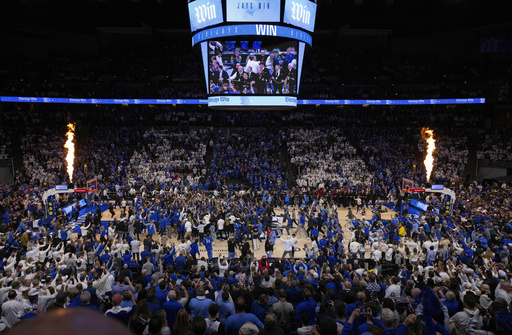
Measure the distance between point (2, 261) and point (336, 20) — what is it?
34.4 metres

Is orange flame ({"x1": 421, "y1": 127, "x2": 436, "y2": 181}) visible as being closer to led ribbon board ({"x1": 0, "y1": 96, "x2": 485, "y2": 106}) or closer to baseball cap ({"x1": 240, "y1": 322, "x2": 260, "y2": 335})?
led ribbon board ({"x1": 0, "y1": 96, "x2": 485, "y2": 106})

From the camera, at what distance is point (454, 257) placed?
11.4 metres

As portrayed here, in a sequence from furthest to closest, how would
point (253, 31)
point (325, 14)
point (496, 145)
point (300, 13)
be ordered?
point (325, 14)
point (496, 145)
point (300, 13)
point (253, 31)

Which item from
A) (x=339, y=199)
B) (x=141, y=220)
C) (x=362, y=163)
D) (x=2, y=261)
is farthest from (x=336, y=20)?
(x=2, y=261)

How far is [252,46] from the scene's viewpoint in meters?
22.2

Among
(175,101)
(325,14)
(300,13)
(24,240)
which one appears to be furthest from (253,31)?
(325,14)

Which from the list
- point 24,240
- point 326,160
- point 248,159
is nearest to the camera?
point 24,240

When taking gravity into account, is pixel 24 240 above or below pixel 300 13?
below

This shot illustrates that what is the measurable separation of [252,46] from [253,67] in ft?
4.40

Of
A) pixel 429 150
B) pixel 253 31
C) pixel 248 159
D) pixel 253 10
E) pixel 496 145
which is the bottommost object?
pixel 248 159

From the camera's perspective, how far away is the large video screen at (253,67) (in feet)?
73.5

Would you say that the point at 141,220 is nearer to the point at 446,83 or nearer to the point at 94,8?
the point at 94,8

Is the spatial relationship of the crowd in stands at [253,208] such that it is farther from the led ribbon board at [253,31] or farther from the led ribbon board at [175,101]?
the led ribbon board at [253,31]

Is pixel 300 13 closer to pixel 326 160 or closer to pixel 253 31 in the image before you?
pixel 253 31
